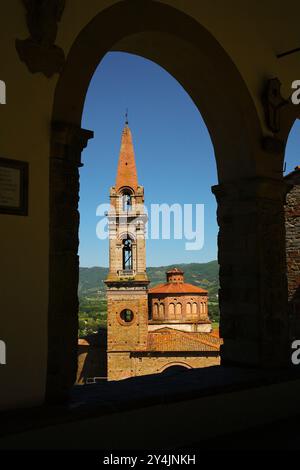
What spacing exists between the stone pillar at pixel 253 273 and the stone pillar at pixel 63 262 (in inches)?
69.6

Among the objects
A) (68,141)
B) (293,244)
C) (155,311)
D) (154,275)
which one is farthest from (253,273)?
(154,275)

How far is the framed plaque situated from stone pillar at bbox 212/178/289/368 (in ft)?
7.00

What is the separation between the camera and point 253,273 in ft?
13.6

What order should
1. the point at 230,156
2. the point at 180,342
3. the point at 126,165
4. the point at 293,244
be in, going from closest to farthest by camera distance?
the point at 230,156 → the point at 293,244 → the point at 180,342 → the point at 126,165

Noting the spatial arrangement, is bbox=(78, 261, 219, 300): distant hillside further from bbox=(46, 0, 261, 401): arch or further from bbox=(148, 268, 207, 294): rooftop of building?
bbox=(46, 0, 261, 401): arch

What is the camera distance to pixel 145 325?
36.0 meters

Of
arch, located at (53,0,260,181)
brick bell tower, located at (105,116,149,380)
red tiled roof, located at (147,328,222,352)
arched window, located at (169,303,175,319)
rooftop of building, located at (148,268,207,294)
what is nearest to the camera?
arch, located at (53,0,260,181)

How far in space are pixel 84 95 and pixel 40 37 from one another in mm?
438

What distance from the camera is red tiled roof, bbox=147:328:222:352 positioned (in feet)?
107

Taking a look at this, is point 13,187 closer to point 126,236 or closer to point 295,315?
point 295,315

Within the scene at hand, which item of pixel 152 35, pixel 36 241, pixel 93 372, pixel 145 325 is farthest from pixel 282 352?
pixel 93 372

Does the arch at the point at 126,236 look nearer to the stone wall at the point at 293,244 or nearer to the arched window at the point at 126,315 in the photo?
the arched window at the point at 126,315

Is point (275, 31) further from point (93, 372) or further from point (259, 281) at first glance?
point (93, 372)

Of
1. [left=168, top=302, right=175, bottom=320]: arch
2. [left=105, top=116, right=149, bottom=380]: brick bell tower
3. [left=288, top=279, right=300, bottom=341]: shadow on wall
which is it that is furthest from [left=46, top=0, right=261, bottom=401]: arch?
[left=168, top=302, right=175, bottom=320]: arch
